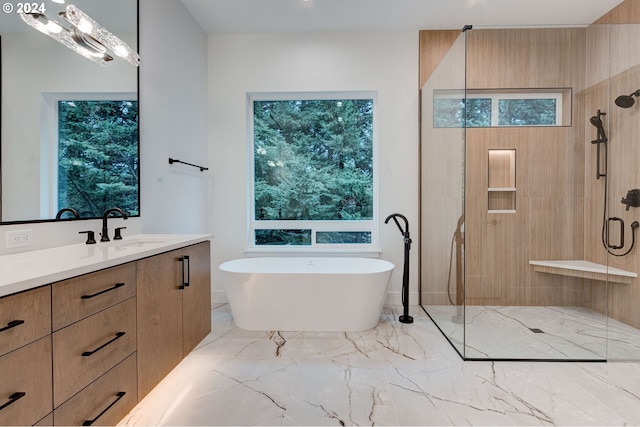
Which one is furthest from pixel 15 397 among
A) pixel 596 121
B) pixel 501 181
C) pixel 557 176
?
pixel 596 121

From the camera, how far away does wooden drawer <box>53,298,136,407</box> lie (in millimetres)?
1126

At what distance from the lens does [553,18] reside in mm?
3074

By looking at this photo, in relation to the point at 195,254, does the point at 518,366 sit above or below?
below

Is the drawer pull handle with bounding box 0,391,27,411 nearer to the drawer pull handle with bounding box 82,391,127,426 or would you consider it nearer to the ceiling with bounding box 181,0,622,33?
the drawer pull handle with bounding box 82,391,127,426

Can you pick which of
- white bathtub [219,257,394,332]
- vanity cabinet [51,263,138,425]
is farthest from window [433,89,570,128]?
vanity cabinet [51,263,138,425]

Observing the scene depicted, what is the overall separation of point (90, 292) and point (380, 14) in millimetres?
3218

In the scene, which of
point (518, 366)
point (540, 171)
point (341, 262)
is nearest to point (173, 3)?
point (341, 262)

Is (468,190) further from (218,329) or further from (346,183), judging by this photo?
(218,329)

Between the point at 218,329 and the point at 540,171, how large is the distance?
285 centimetres

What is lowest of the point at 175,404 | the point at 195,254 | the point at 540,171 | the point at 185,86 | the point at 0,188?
the point at 175,404

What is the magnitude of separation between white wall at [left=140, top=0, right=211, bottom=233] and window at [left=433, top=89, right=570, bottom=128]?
92.5 inches

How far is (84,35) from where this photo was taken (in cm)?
180

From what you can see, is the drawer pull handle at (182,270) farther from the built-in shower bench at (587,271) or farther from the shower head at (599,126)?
the shower head at (599,126)

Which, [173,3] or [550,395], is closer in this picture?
[550,395]
